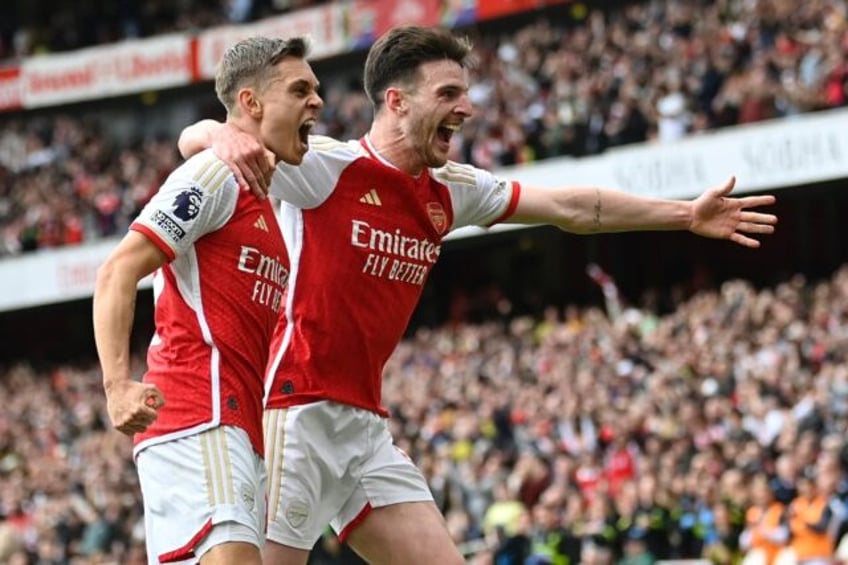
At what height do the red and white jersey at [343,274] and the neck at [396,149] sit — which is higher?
the neck at [396,149]

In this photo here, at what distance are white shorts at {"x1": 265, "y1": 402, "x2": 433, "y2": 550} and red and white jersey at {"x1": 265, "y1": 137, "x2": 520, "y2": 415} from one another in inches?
3.1

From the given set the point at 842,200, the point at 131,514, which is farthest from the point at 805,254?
the point at 131,514

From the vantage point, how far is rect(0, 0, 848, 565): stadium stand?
14.6 m

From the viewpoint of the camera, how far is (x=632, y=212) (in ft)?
24.0

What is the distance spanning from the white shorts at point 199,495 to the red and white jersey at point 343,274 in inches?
34.5

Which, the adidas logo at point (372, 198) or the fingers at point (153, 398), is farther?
the adidas logo at point (372, 198)

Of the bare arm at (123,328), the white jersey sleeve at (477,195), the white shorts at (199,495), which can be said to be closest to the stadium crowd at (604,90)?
the white jersey sleeve at (477,195)

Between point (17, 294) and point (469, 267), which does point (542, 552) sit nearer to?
point (469, 267)

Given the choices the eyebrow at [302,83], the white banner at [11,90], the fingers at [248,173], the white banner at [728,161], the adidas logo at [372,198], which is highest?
the white banner at [11,90]

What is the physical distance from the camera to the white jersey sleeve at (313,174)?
666cm

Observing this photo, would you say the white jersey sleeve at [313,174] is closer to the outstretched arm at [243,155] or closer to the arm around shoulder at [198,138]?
the arm around shoulder at [198,138]

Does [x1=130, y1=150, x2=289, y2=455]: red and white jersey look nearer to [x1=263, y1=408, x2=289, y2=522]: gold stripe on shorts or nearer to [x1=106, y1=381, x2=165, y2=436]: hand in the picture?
[x1=106, y1=381, x2=165, y2=436]: hand

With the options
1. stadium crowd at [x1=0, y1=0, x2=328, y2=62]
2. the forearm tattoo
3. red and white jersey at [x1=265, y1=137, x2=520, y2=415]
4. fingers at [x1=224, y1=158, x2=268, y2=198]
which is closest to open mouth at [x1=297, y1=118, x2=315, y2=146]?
fingers at [x1=224, y1=158, x2=268, y2=198]

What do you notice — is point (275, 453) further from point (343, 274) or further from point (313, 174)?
point (313, 174)
